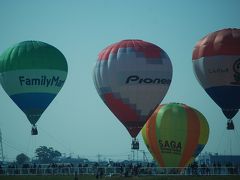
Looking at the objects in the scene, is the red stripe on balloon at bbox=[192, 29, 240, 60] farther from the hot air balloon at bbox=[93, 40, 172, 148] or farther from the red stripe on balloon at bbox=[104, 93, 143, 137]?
the red stripe on balloon at bbox=[104, 93, 143, 137]

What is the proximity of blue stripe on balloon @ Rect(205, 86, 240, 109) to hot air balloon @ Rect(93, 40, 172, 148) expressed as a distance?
5.27m

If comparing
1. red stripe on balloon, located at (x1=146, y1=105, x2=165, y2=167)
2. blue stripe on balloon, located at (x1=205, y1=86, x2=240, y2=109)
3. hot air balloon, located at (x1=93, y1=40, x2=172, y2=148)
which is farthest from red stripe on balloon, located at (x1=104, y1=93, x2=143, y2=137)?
blue stripe on balloon, located at (x1=205, y1=86, x2=240, y2=109)

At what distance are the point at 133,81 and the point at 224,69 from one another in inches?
344

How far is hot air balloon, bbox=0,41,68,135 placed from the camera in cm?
5834

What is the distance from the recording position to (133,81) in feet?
180

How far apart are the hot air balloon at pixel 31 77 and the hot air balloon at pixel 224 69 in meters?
15.7

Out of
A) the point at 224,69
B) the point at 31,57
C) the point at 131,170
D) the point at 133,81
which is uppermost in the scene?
the point at 31,57

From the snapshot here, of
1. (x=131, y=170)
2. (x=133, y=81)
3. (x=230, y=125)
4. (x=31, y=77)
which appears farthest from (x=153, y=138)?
(x=31, y=77)

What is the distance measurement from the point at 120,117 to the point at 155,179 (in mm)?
12314

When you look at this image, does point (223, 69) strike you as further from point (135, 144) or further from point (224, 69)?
point (135, 144)

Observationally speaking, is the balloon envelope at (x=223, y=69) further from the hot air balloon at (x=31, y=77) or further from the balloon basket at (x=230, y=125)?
the hot air balloon at (x=31, y=77)

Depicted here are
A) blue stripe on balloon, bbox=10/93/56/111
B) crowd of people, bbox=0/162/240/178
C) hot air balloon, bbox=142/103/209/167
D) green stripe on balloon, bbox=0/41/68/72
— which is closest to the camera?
crowd of people, bbox=0/162/240/178

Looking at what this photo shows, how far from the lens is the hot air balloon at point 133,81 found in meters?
54.9

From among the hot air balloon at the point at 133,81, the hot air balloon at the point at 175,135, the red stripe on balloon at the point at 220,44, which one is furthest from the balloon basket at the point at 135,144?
the red stripe on balloon at the point at 220,44
